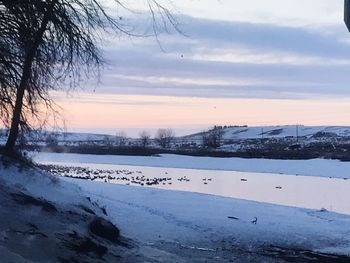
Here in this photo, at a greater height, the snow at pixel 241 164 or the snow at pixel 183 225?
the snow at pixel 241 164

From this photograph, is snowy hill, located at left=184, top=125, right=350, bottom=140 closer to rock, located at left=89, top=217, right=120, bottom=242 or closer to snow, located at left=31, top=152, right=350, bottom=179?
snow, located at left=31, top=152, right=350, bottom=179

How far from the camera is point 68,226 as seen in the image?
11.2 meters

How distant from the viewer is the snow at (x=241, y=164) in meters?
55.5

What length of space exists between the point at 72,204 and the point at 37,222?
255 cm

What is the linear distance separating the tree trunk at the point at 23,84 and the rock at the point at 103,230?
333 centimetres

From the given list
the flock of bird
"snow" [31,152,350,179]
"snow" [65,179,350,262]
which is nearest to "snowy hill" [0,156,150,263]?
"snow" [65,179,350,262]

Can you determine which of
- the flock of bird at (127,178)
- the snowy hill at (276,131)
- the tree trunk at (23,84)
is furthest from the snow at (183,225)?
the snowy hill at (276,131)

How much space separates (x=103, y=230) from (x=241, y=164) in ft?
174

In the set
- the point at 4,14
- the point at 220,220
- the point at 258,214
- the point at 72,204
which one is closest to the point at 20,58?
the point at 4,14

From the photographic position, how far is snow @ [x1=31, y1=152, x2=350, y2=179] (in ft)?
182

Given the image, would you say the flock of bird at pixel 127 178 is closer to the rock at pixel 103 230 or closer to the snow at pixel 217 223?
the snow at pixel 217 223

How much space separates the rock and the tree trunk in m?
3.33

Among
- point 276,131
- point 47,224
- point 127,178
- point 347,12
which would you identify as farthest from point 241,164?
point 276,131

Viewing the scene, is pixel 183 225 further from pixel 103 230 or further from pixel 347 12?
pixel 347 12
